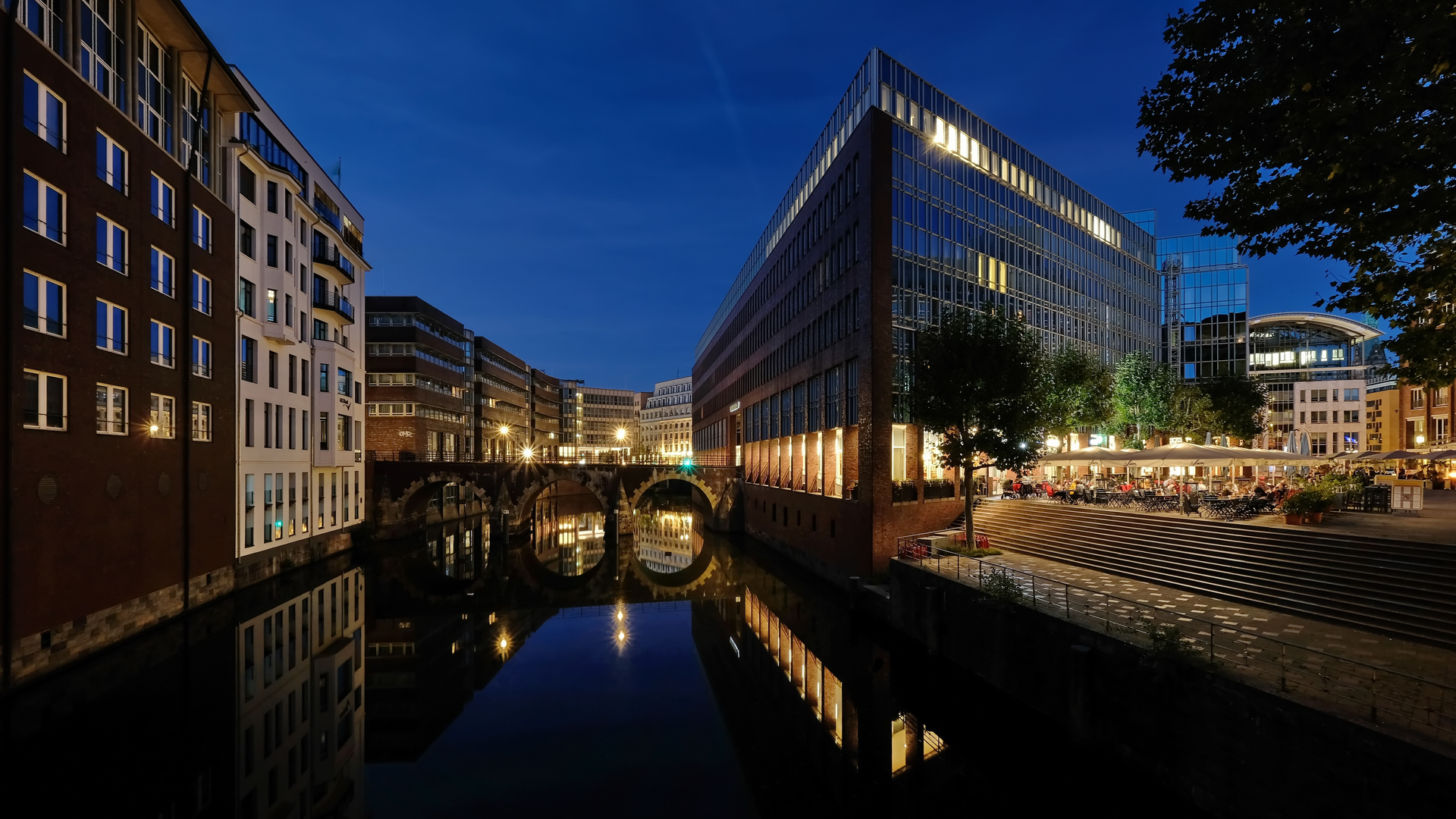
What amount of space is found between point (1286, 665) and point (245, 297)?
43772 mm

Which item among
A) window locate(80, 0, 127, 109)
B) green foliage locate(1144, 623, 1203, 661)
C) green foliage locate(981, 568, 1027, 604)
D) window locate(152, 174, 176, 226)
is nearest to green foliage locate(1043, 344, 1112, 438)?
green foliage locate(981, 568, 1027, 604)

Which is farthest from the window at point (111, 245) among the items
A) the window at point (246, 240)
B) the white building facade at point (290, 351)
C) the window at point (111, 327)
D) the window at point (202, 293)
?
the window at point (246, 240)

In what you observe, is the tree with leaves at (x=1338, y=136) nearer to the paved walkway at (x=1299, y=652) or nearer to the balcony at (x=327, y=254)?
the paved walkway at (x=1299, y=652)

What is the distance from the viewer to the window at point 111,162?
23.4 meters

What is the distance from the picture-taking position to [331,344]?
4491 centimetres

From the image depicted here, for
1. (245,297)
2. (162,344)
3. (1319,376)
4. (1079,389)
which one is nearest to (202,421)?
(162,344)

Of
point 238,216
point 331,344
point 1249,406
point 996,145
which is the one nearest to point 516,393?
point 331,344

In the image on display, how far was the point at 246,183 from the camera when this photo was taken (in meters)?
35.6

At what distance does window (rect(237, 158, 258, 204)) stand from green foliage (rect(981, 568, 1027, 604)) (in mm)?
38833

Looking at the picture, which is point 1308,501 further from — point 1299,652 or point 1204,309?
point 1204,309

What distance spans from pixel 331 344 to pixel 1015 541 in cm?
4296

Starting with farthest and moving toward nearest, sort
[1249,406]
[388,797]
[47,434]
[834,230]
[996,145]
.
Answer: [1249,406]
[996,145]
[834,230]
[47,434]
[388,797]

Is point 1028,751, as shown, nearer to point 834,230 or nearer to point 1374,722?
point 1374,722

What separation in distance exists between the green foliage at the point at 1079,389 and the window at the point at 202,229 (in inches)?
1587
